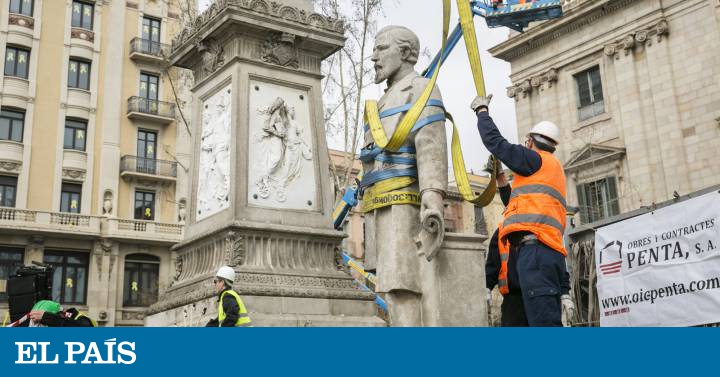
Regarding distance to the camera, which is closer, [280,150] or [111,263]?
[280,150]

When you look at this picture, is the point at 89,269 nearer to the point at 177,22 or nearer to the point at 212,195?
the point at 177,22

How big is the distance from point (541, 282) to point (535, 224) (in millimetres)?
388

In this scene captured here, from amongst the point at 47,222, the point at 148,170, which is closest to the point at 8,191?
the point at 47,222

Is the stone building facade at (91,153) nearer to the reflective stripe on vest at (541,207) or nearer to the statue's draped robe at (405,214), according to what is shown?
the statue's draped robe at (405,214)

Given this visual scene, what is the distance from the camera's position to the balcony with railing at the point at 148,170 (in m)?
35.0

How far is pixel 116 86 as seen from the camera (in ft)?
118

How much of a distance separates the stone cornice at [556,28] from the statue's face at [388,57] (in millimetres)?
19417

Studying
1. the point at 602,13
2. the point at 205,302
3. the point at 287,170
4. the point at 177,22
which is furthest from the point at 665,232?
the point at 177,22

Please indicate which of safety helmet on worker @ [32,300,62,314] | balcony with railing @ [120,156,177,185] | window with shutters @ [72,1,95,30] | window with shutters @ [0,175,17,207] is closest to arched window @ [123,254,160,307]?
balcony with railing @ [120,156,177,185]

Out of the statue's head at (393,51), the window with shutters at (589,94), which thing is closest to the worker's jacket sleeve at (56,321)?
the statue's head at (393,51)

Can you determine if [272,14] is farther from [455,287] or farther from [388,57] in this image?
[455,287]

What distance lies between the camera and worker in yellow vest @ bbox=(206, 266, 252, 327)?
19.0 feet

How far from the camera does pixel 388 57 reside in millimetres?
6824

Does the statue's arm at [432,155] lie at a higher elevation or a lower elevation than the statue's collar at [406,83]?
lower
